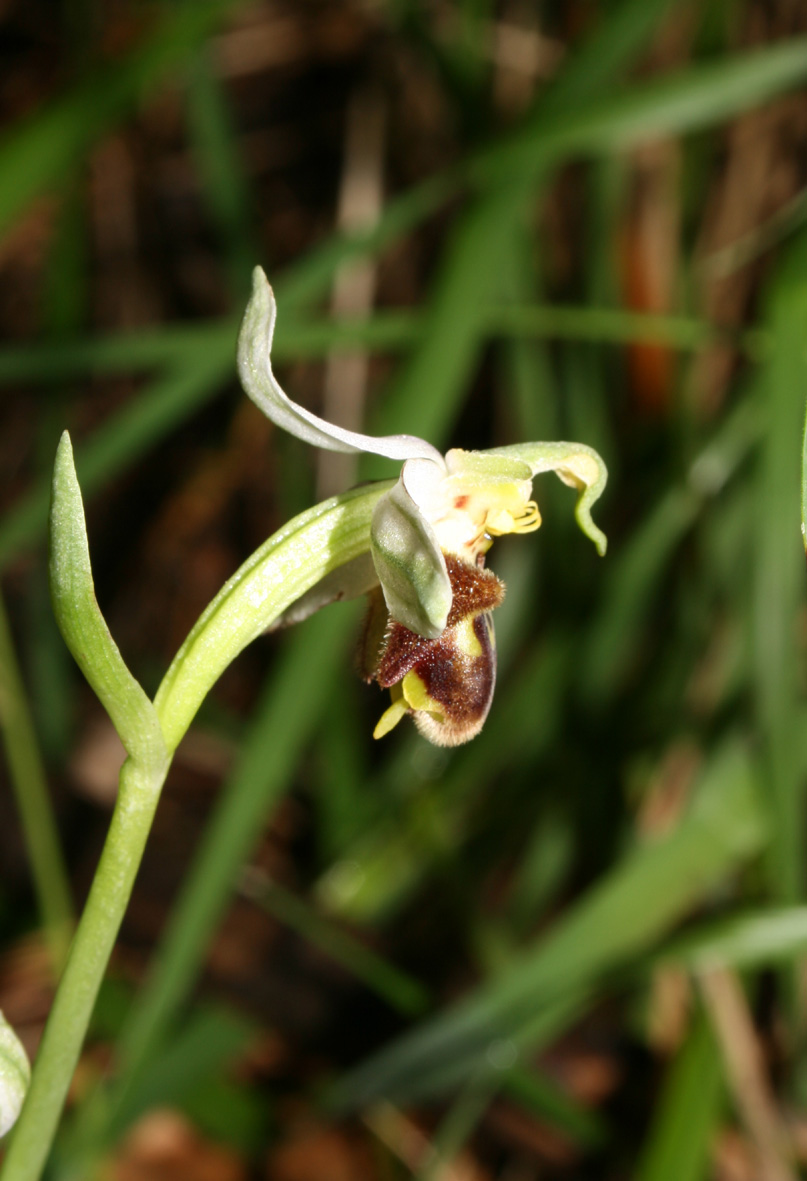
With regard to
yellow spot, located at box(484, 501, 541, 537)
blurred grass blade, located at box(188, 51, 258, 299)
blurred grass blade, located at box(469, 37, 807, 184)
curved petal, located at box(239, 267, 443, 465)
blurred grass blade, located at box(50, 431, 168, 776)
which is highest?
blurred grass blade, located at box(188, 51, 258, 299)

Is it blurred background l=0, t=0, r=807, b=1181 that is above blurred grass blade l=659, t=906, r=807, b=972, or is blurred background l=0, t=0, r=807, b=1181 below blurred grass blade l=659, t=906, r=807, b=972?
above

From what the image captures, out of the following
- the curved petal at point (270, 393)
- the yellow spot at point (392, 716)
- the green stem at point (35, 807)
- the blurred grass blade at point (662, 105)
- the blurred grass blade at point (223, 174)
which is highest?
the blurred grass blade at point (223, 174)

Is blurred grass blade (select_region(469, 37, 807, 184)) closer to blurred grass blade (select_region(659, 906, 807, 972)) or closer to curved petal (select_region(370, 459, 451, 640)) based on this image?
curved petal (select_region(370, 459, 451, 640))

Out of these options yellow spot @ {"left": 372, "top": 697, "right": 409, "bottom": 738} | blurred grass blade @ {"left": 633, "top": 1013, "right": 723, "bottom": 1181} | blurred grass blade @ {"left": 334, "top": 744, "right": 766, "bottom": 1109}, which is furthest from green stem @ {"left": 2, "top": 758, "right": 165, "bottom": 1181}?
blurred grass blade @ {"left": 633, "top": 1013, "right": 723, "bottom": 1181}

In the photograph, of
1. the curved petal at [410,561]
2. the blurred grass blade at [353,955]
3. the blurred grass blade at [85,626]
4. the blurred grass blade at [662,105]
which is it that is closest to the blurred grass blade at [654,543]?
the blurred grass blade at [662,105]

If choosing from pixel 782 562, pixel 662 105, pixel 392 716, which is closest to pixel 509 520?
pixel 392 716

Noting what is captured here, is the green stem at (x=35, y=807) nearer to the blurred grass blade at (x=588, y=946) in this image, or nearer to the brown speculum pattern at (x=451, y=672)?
the blurred grass blade at (x=588, y=946)

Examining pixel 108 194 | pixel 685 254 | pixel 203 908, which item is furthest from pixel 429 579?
pixel 108 194
